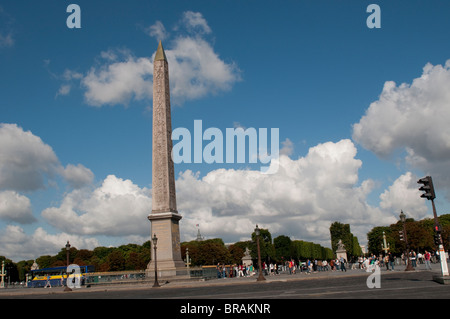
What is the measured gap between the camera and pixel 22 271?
121m

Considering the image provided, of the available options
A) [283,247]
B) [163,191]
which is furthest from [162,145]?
[283,247]

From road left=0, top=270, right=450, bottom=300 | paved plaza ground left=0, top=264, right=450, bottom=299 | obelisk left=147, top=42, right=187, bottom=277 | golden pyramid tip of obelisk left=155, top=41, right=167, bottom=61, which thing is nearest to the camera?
road left=0, top=270, right=450, bottom=300

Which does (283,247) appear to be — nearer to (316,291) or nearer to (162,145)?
(162,145)

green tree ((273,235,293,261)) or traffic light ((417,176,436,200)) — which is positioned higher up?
traffic light ((417,176,436,200))

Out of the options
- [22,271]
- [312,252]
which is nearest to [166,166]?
[312,252]

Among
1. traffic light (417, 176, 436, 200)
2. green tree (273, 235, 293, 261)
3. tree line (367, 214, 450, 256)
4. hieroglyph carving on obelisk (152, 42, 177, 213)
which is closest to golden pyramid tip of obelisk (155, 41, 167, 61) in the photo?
hieroglyph carving on obelisk (152, 42, 177, 213)

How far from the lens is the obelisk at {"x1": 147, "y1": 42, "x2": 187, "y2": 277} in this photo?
35125 millimetres

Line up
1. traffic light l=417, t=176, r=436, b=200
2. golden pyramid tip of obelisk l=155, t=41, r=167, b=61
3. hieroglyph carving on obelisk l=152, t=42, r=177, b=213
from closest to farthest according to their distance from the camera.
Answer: traffic light l=417, t=176, r=436, b=200
hieroglyph carving on obelisk l=152, t=42, r=177, b=213
golden pyramid tip of obelisk l=155, t=41, r=167, b=61

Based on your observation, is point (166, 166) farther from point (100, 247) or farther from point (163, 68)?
point (100, 247)

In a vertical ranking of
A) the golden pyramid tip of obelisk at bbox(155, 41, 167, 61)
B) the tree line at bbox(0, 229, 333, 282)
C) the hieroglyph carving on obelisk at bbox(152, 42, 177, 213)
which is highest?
the golden pyramid tip of obelisk at bbox(155, 41, 167, 61)

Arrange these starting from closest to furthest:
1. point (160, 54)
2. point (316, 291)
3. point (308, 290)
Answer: point (316, 291) < point (308, 290) < point (160, 54)

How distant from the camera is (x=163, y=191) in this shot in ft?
117

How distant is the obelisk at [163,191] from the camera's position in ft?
115

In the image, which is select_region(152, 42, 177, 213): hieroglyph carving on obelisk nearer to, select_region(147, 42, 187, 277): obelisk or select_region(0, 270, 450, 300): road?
select_region(147, 42, 187, 277): obelisk
